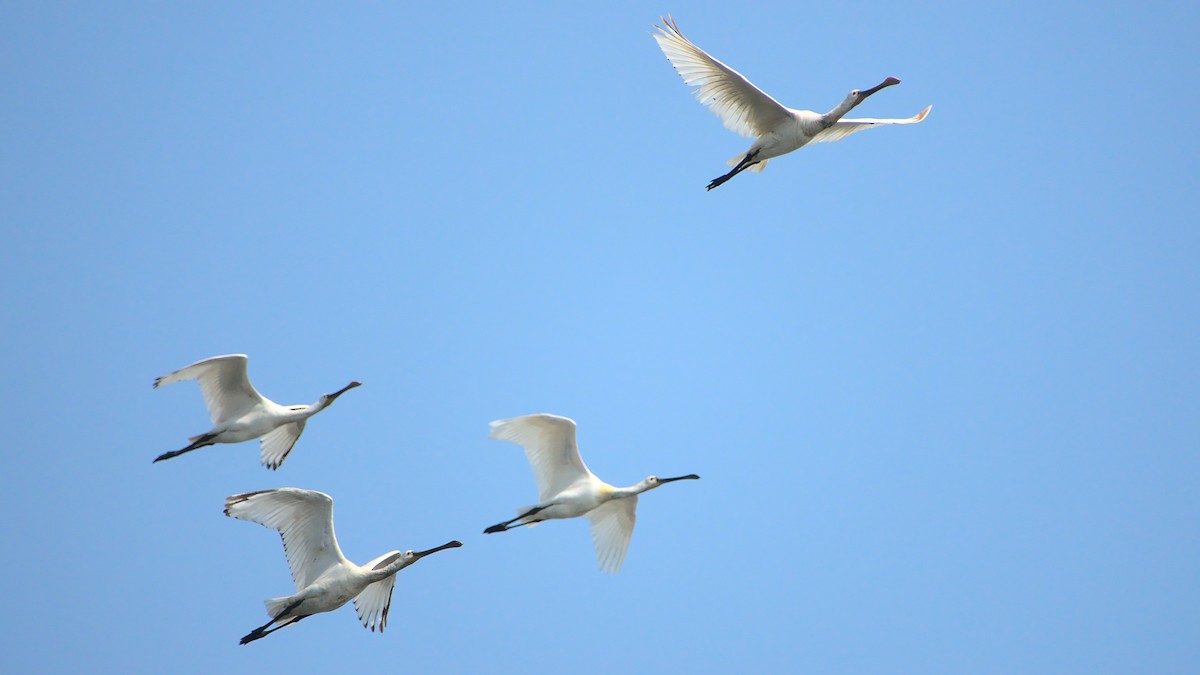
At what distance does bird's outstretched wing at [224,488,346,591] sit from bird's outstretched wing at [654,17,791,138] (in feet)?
24.9

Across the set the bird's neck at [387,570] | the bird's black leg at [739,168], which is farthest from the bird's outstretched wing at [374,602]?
the bird's black leg at [739,168]

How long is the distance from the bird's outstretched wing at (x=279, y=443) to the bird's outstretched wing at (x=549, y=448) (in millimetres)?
4248

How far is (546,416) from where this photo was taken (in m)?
21.7

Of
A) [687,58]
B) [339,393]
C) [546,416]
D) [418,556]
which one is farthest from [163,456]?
[687,58]

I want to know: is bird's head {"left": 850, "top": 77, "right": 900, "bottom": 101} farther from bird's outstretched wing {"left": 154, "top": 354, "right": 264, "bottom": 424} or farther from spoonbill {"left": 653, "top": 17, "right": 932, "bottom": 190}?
bird's outstretched wing {"left": 154, "top": 354, "right": 264, "bottom": 424}

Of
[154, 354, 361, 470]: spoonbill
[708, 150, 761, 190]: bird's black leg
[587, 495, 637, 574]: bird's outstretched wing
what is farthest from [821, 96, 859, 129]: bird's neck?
[154, 354, 361, 470]: spoonbill

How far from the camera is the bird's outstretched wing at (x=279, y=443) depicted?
24328 mm

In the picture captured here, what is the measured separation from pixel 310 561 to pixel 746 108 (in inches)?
343

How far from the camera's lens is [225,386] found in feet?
74.1

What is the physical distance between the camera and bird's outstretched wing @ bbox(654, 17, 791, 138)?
20.7 m

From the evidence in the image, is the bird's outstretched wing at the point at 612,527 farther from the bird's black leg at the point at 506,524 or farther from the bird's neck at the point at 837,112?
the bird's neck at the point at 837,112

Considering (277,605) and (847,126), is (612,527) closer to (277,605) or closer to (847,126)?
(277,605)

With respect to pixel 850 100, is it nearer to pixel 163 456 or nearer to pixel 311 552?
pixel 311 552

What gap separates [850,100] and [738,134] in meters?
1.73
